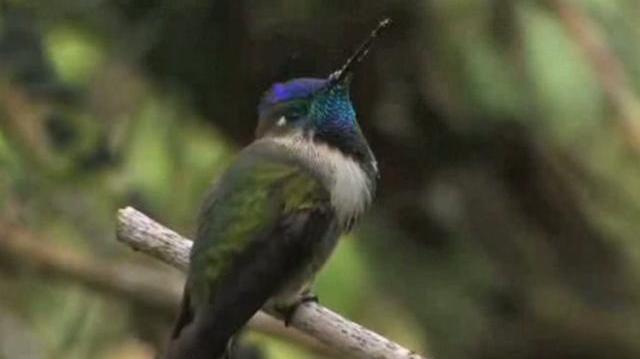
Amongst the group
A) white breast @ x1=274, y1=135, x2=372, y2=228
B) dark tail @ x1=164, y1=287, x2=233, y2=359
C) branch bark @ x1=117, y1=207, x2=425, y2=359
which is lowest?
dark tail @ x1=164, y1=287, x2=233, y2=359

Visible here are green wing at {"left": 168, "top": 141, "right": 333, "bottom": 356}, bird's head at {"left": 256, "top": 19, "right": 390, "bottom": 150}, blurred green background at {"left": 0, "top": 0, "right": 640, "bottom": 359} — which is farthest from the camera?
blurred green background at {"left": 0, "top": 0, "right": 640, "bottom": 359}

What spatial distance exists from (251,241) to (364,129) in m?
1.60

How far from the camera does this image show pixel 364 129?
378 cm

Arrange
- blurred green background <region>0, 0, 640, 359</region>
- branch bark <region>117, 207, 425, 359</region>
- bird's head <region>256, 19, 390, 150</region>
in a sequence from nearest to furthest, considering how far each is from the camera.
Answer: branch bark <region>117, 207, 425, 359</region>, bird's head <region>256, 19, 390, 150</region>, blurred green background <region>0, 0, 640, 359</region>

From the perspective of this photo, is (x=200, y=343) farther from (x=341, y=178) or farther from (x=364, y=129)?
(x=364, y=129)

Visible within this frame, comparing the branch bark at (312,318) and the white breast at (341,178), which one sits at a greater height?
the white breast at (341,178)

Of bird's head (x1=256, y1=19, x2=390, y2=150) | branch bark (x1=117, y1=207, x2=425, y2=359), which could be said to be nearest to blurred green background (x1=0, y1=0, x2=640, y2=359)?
bird's head (x1=256, y1=19, x2=390, y2=150)

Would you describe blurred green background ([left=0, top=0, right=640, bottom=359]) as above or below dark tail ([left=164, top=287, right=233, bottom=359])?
above

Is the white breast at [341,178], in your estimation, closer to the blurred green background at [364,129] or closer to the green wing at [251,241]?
the green wing at [251,241]

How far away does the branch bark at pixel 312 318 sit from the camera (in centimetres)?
201

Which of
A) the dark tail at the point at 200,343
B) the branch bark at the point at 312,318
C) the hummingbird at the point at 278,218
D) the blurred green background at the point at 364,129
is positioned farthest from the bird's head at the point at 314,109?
the blurred green background at the point at 364,129

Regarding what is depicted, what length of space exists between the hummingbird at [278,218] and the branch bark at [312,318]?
2 centimetres

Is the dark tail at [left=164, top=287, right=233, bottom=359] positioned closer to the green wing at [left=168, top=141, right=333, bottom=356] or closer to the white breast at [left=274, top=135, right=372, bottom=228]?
the green wing at [left=168, top=141, right=333, bottom=356]

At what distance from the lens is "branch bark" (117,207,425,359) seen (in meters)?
2.01
